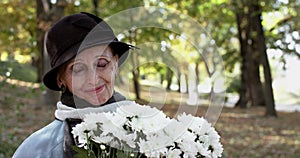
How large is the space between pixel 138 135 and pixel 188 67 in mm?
255

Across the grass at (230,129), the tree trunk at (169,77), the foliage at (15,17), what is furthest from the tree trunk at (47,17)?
the tree trunk at (169,77)

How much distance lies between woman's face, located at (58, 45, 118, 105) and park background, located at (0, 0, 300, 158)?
8 centimetres

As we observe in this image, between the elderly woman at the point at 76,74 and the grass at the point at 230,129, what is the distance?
13.3 ft

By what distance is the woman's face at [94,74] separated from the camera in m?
1.62

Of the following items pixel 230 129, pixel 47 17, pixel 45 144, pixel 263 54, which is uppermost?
pixel 47 17

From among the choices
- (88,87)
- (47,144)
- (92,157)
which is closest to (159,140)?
(92,157)

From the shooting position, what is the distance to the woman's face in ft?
5.31

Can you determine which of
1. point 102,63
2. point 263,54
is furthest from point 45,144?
point 263,54

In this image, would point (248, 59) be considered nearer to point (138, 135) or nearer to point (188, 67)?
point (188, 67)

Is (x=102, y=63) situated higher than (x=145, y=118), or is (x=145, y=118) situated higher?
(x=102, y=63)

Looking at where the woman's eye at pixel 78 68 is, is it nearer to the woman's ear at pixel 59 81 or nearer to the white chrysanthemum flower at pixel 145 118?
the woman's ear at pixel 59 81

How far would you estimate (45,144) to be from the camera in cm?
173

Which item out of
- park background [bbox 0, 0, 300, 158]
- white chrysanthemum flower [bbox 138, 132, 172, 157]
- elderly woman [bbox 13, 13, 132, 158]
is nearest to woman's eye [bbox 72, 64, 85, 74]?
elderly woman [bbox 13, 13, 132, 158]

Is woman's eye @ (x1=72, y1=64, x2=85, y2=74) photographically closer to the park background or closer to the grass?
the park background
